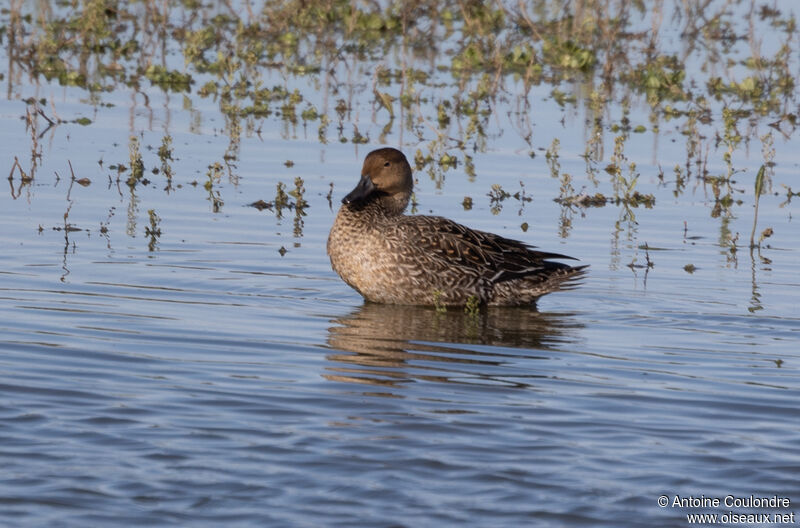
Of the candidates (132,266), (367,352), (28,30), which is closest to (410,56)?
(28,30)

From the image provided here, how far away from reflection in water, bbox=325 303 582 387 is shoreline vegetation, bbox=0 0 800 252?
2.65 metres

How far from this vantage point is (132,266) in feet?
31.9

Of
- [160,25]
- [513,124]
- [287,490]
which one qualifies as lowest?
[287,490]

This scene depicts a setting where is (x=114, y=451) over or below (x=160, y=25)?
below

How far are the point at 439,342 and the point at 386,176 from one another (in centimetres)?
209

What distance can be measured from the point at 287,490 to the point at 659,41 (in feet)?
52.5

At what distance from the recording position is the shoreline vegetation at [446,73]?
45.0ft

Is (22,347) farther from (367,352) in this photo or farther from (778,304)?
(778,304)

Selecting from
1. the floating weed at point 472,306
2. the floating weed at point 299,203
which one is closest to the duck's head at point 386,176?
the floating weed at point 472,306

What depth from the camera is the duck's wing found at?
9609mm

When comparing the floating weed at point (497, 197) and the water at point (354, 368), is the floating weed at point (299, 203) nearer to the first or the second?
the water at point (354, 368)

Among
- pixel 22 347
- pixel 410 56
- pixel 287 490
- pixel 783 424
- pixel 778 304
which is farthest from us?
pixel 410 56

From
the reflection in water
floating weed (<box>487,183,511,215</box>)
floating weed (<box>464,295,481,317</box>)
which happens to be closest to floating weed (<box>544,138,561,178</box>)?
floating weed (<box>487,183,511,215</box>)

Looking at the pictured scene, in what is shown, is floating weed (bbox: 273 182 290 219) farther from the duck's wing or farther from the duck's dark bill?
the duck's wing
